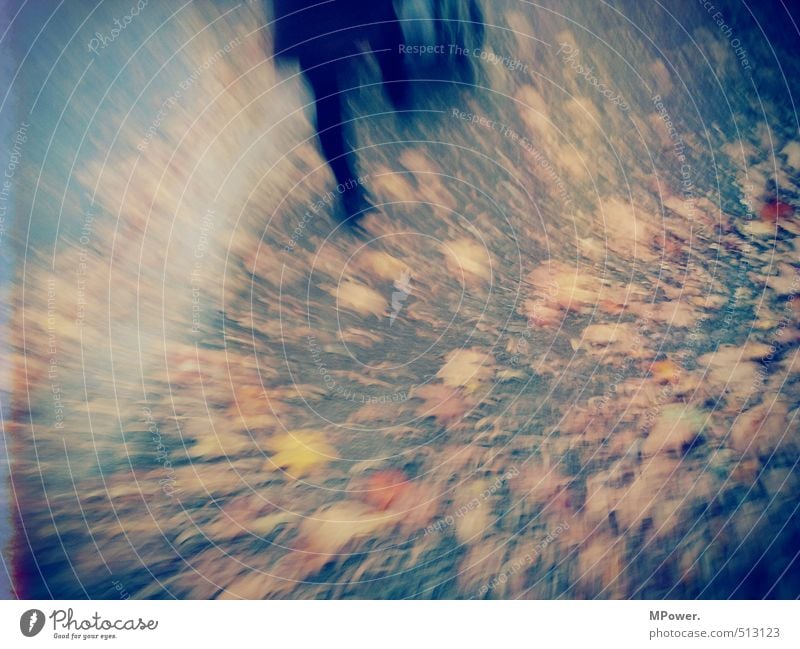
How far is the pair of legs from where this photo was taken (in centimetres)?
88

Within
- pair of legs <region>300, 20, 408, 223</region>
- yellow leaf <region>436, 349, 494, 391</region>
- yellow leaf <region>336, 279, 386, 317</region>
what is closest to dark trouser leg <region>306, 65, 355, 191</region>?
Answer: pair of legs <region>300, 20, 408, 223</region>

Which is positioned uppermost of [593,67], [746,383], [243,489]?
[593,67]

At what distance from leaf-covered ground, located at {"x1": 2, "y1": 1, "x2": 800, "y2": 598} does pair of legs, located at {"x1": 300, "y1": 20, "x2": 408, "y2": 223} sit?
2cm

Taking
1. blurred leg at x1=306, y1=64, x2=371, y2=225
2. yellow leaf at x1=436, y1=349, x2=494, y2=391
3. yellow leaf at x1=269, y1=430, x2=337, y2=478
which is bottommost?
yellow leaf at x1=269, y1=430, x2=337, y2=478

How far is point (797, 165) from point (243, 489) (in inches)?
39.6

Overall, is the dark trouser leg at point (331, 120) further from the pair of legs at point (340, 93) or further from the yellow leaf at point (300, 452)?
the yellow leaf at point (300, 452)

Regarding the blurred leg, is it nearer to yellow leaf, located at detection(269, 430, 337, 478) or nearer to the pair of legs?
the pair of legs

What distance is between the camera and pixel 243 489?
891mm

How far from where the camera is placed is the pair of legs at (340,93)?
0.88 metres

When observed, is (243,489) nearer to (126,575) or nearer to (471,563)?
(126,575)

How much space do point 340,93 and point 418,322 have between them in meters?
0.37

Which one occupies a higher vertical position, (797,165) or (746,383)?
(797,165)

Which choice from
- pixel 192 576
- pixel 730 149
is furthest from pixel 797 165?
pixel 192 576
